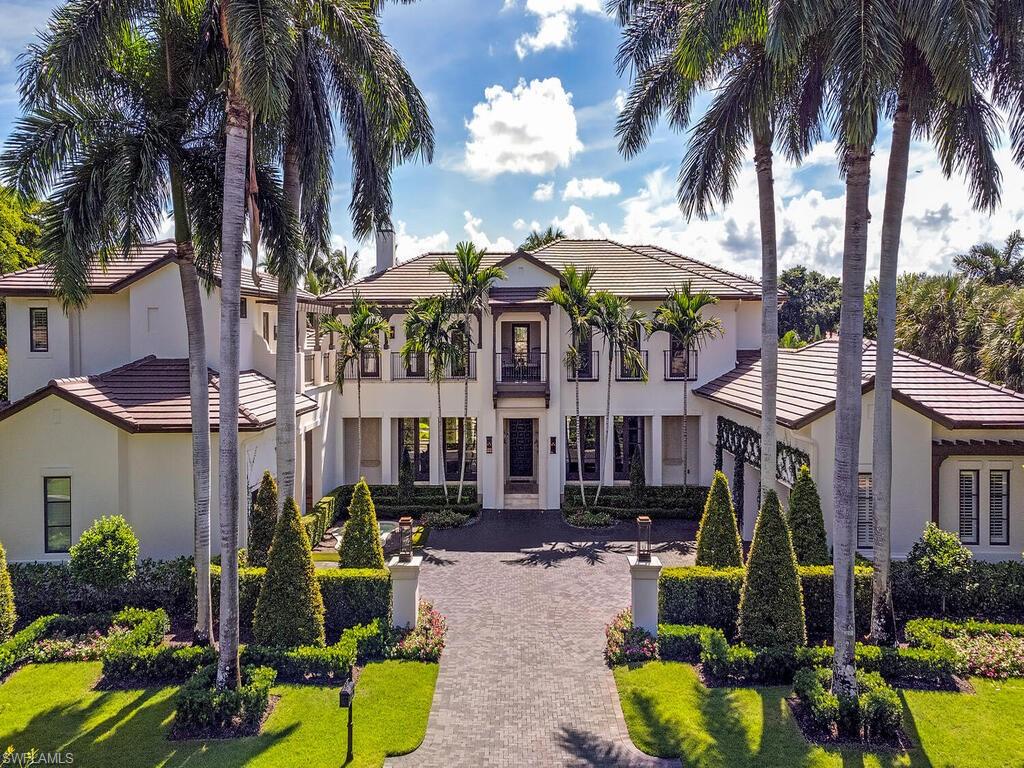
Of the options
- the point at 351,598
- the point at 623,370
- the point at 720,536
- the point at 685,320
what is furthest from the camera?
the point at 623,370

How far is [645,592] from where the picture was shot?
38.5 feet

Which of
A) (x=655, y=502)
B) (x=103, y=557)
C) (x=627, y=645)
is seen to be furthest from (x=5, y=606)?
(x=655, y=502)

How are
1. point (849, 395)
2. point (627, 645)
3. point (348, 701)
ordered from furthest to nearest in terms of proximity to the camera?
point (627, 645), point (849, 395), point (348, 701)

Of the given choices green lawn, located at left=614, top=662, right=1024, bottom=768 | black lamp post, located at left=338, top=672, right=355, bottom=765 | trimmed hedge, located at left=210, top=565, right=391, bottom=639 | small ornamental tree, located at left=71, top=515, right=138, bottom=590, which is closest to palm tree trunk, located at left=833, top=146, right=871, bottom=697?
green lawn, located at left=614, top=662, right=1024, bottom=768

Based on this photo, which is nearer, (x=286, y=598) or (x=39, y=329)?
(x=286, y=598)

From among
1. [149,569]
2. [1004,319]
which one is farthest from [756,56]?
[149,569]

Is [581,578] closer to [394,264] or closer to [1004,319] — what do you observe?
[1004,319]

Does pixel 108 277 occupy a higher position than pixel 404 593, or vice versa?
pixel 108 277

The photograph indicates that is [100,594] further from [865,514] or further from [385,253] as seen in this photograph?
[385,253]

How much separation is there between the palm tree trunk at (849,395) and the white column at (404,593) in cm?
717

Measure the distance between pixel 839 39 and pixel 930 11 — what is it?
111 centimetres

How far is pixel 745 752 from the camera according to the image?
8531mm

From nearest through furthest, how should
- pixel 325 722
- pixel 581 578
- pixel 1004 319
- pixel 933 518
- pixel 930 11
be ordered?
pixel 930 11, pixel 325 722, pixel 933 518, pixel 581 578, pixel 1004 319

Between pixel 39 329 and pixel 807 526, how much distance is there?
780 inches
